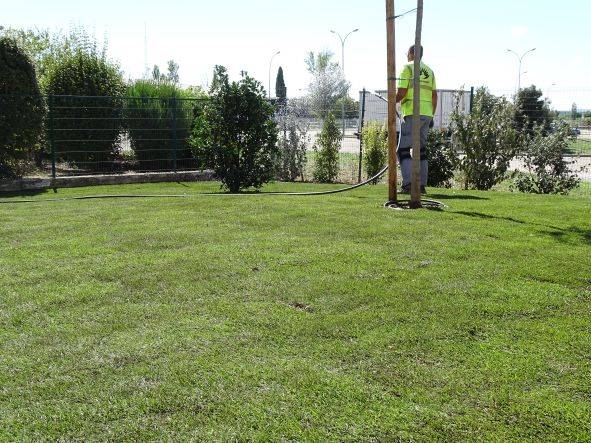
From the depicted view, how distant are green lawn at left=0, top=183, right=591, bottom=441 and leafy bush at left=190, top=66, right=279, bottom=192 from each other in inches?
158

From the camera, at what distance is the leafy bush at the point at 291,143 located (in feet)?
46.5

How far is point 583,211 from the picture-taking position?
23.9 feet

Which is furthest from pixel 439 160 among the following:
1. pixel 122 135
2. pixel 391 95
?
pixel 122 135

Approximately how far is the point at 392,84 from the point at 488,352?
482 centimetres

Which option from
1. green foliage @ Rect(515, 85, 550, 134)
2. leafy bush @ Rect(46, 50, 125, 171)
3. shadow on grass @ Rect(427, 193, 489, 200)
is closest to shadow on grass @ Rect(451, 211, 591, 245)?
shadow on grass @ Rect(427, 193, 489, 200)

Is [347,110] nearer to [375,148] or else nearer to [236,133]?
[375,148]

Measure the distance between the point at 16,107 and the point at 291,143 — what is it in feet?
18.9

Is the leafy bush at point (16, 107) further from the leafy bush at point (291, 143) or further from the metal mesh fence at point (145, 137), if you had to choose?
the leafy bush at point (291, 143)

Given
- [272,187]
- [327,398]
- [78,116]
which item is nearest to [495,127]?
A: [272,187]

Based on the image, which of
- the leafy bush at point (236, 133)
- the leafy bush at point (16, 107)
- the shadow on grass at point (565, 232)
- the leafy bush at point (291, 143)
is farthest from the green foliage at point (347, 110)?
the shadow on grass at point (565, 232)

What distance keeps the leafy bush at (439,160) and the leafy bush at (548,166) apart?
122cm

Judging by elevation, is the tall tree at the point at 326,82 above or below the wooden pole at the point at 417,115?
above

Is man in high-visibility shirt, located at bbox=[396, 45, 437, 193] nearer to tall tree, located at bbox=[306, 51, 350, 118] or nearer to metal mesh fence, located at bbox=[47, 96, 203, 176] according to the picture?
metal mesh fence, located at bbox=[47, 96, 203, 176]

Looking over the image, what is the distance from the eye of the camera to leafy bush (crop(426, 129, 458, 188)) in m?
11.5
